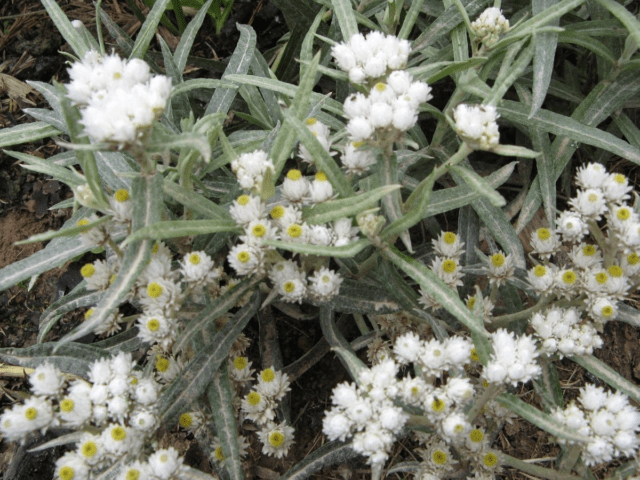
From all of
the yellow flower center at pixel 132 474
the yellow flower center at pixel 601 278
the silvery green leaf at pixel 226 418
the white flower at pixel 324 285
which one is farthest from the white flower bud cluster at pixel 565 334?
the yellow flower center at pixel 132 474

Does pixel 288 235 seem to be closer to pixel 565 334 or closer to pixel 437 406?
pixel 437 406

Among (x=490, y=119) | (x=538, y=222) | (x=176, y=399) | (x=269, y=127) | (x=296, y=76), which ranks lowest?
(x=176, y=399)

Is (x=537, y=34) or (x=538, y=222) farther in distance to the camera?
(x=538, y=222)

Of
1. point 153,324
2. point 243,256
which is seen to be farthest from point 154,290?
point 243,256

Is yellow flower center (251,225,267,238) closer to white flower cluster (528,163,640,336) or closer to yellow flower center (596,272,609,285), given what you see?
white flower cluster (528,163,640,336)

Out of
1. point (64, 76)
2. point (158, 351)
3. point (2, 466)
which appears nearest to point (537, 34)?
point (158, 351)

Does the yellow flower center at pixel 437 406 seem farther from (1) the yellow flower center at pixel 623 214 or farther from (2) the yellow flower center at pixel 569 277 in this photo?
(1) the yellow flower center at pixel 623 214

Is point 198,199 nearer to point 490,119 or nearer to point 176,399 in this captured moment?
point 176,399
